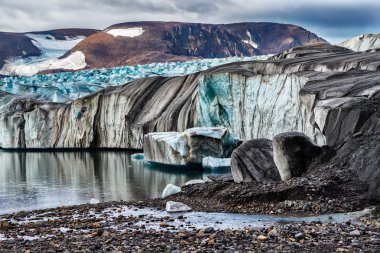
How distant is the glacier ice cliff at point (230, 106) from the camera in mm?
13914

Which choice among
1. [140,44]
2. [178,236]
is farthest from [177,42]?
[178,236]

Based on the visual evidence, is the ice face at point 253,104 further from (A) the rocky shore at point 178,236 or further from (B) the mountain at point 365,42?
(A) the rocky shore at point 178,236

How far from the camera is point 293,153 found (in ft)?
33.7

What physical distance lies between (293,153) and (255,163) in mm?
1031

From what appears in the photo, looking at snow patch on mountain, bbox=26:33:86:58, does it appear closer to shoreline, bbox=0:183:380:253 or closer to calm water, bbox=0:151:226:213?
calm water, bbox=0:151:226:213

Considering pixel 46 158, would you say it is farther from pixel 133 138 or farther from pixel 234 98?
pixel 234 98

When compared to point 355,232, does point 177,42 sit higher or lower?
higher

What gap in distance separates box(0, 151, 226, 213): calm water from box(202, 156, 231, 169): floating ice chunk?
1.56 feet

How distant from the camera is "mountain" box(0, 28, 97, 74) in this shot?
251 feet

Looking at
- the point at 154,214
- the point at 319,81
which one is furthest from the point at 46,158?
the point at 154,214

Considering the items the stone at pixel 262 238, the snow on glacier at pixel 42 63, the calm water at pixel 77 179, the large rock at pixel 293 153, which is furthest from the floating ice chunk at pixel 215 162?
the snow on glacier at pixel 42 63

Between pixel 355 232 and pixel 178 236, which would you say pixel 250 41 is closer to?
pixel 178 236

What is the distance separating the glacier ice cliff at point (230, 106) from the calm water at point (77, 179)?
2.54 meters

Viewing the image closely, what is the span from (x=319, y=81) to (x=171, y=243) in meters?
11.5
